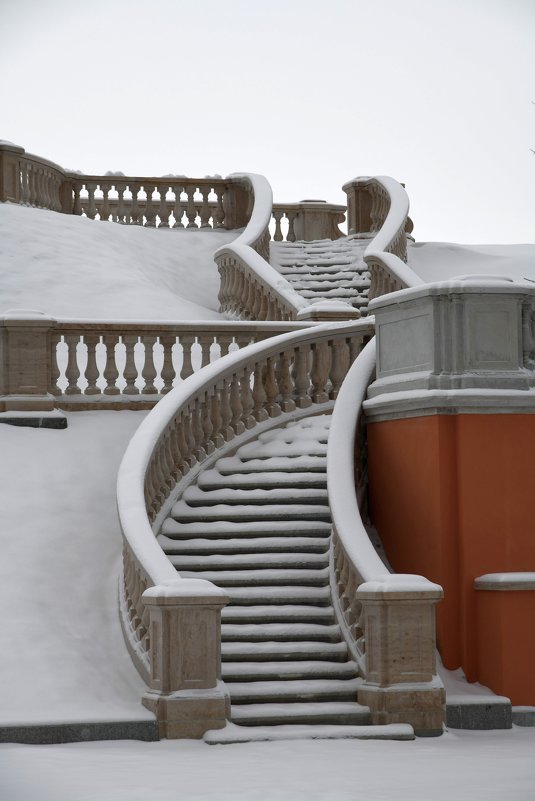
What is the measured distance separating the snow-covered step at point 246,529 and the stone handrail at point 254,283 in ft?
21.2

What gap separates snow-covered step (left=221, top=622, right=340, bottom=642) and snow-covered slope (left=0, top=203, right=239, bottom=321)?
8232mm

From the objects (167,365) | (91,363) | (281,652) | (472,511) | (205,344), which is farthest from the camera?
(205,344)

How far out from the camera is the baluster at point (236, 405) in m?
15.7

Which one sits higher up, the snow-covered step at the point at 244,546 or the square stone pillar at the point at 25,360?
the square stone pillar at the point at 25,360

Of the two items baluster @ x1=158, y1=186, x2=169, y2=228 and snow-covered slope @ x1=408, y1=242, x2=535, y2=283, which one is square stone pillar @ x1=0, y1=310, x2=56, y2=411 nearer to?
baluster @ x1=158, y1=186, x2=169, y2=228

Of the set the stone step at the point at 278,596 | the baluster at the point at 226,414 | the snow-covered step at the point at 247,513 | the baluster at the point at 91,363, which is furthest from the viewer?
the baluster at the point at 91,363

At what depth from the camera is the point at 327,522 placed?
14367 mm

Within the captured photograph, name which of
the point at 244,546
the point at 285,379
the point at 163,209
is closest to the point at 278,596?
the point at 244,546

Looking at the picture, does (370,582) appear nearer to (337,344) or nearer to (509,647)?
(509,647)

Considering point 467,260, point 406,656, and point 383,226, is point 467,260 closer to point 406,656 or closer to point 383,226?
point 383,226

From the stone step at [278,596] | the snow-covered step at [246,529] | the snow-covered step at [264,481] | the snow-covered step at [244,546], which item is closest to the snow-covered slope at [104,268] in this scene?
the snow-covered step at [264,481]

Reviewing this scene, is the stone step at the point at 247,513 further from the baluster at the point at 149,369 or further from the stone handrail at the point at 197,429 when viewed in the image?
the baluster at the point at 149,369

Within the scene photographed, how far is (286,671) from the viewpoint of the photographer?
1233cm

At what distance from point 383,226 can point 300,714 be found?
47.2 feet
